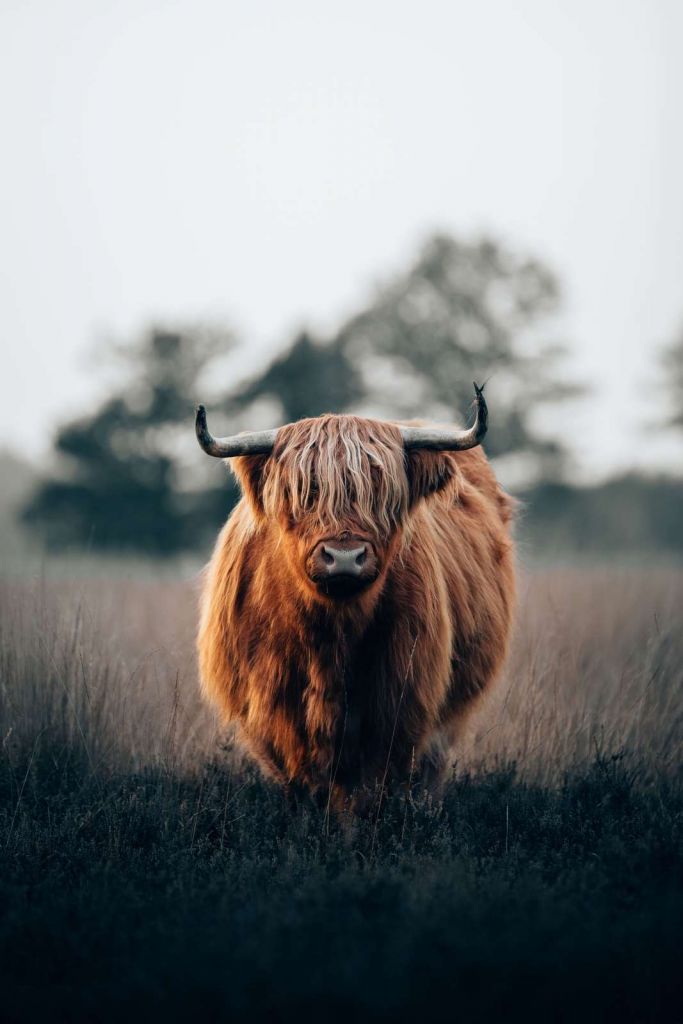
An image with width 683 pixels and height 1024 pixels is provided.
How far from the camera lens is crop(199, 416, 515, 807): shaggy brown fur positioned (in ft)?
14.0

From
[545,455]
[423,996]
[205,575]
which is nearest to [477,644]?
[205,575]

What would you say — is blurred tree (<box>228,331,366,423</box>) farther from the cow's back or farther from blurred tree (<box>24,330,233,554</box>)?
the cow's back

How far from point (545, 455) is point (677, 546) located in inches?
195

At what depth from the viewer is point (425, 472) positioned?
4617 millimetres

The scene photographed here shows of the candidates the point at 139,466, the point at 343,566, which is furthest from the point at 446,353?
the point at 343,566

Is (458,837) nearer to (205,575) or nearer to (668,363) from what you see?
A: (205,575)

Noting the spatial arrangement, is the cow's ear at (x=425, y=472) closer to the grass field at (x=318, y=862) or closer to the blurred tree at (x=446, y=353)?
the grass field at (x=318, y=862)

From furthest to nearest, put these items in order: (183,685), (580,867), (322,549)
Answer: (183,685) < (322,549) < (580,867)

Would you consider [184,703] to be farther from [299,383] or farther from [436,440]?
[299,383]

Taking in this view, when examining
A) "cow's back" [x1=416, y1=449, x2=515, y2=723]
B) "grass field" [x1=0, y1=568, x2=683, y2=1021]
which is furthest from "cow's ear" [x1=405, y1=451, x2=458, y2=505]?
"grass field" [x1=0, y1=568, x2=683, y2=1021]

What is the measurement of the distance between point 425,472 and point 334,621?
→ 0.78 meters

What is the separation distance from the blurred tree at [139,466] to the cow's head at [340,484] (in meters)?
23.9

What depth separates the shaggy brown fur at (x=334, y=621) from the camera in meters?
4.28

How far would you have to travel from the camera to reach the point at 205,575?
5781 mm
